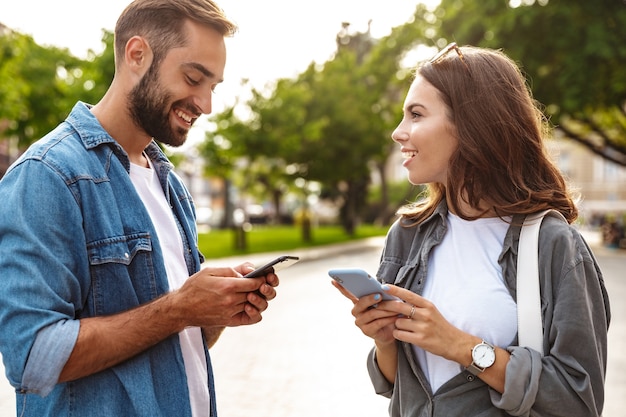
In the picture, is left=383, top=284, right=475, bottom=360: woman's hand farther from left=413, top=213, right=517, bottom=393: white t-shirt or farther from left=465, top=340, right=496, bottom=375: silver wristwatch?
left=413, top=213, right=517, bottom=393: white t-shirt

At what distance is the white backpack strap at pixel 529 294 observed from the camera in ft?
7.14

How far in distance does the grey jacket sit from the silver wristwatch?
0.20 feet

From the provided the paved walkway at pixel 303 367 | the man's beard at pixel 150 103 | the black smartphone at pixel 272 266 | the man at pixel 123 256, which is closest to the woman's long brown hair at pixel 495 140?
the black smartphone at pixel 272 266

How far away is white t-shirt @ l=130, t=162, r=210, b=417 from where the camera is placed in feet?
7.57

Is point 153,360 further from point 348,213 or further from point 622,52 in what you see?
point 348,213

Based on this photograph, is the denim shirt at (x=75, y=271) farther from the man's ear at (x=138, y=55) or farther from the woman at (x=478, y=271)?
the woman at (x=478, y=271)

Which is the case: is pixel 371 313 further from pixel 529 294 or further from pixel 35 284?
pixel 35 284

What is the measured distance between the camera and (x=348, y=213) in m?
34.4

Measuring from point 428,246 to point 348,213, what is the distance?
105ft

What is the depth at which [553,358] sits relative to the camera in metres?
2.15

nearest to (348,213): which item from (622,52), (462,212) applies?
(622,52)

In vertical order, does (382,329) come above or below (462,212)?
below

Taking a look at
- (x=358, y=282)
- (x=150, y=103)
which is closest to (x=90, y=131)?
(x=150, y=103)

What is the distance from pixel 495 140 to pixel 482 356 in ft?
2.52
